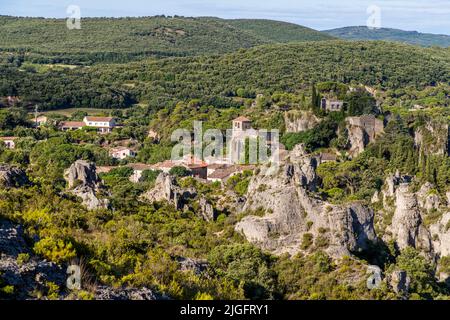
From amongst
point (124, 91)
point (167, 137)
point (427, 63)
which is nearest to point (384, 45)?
point (427, 63)

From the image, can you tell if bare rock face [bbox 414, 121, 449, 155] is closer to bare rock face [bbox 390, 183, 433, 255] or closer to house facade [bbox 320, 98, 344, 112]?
house facade [bbox 320, 98, 344, 112]

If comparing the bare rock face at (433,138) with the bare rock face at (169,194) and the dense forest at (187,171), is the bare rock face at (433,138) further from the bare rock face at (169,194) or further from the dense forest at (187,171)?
the bare rock face at (169,194)

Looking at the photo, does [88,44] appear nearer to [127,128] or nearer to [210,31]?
[210,31]

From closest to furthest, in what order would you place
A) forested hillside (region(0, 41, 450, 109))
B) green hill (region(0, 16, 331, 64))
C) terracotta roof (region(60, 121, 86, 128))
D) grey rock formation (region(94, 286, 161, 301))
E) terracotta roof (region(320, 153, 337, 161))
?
grey rock formation (region(94, 286, 161, 301)), terracotta roof (region(320, 153, 337, 161)), terracotta roof (region(60, 121, 86, 128)), forested hillside (region(0, 41, 450, 109)), green hill (region(0, 16, 331, 64))

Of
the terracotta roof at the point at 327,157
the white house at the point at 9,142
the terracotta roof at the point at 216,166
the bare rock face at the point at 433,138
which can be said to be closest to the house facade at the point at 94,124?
the white house at the point at 9,142

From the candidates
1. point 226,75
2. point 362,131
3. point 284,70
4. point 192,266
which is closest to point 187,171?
point 362,131

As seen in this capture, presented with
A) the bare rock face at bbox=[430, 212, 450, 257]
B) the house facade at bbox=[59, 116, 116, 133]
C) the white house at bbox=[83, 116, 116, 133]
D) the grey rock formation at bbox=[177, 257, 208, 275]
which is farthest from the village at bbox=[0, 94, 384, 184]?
the grey rock formation at bbox=[177, 257, 208, 275]

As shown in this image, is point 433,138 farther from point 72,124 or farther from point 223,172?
point 72,124
